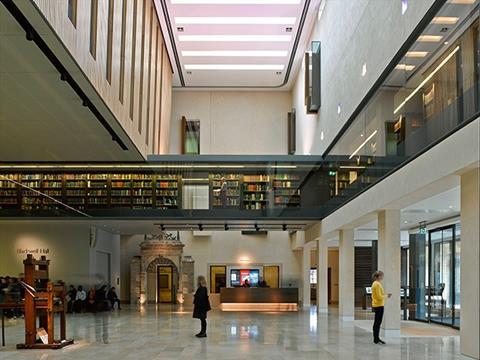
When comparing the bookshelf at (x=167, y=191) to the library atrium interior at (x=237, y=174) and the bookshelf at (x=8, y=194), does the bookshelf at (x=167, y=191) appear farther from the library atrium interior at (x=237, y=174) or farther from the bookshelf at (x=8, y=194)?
the bookshelf at (x=8, y=194)

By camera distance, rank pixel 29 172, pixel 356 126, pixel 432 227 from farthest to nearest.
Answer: pixel 29 172 < pixel 432 227 < pixel 356 126

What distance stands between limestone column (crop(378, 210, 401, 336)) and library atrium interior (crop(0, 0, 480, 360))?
0.03 m

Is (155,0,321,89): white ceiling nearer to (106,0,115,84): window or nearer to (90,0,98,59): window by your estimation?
(106,0,115,84): window

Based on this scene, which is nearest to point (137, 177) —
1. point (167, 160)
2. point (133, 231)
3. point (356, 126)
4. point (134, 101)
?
point (167, 160)

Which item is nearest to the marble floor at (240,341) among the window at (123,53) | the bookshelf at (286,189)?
the bookshelf at (286,189)

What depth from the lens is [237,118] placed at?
3316 centimetres

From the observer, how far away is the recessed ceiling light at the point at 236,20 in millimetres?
24309

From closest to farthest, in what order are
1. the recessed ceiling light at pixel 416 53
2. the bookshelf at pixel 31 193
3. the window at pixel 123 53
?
the recessed ceiling light at pixel 416 53
the bookshelf at pixel 31 193
the window at pixel 123 53

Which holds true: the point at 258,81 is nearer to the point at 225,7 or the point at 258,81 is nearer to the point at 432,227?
the point at 225,7

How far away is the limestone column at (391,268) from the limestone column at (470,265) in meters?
4.55

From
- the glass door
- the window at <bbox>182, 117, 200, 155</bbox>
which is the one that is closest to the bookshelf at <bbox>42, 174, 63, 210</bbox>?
the window at <bbox>182, 117, 200, 155</bbox>

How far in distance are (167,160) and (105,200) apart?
8.22ft

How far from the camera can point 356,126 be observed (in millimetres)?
16719

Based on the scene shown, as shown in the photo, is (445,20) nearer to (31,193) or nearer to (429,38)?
(429,38)
